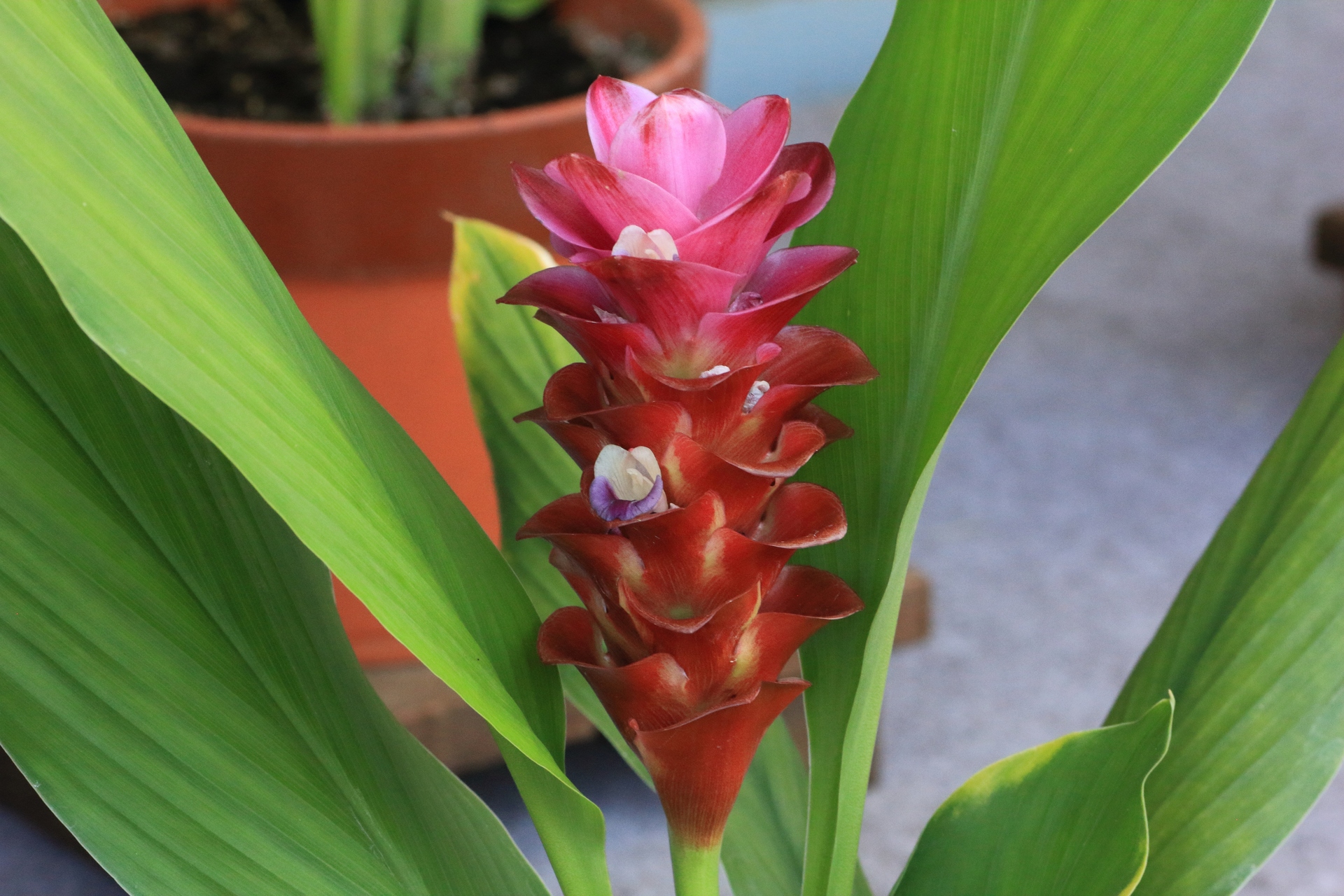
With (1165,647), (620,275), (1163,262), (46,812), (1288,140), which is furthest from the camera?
(1288,140)

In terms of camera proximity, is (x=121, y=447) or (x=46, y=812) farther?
(x=46, y=812)

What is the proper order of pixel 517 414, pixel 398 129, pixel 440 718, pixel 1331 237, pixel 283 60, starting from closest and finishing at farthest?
pixel 517 414, pixel 398 129, pixel 440 718, pixel 283 60, pixel 1331 237

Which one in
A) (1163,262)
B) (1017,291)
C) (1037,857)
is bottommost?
(1163,262)

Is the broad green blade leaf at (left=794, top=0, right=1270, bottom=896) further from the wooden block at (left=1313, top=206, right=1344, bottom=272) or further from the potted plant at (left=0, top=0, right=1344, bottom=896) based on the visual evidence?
the wooden block at (left=1313, top=206, right=1344, bottom=272)

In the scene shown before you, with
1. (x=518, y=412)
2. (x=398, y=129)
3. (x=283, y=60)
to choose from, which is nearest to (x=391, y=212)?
(x=398, y=129)

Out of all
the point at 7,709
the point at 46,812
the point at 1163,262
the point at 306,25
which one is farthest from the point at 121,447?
the point at 1163,262

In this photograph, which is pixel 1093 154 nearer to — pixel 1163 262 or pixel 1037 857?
pixel 1037 857

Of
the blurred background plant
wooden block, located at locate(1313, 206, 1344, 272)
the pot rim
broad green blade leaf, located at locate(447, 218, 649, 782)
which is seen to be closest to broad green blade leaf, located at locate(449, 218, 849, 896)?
broad green blade leaf, located at locate(447, 218, 649, 782)

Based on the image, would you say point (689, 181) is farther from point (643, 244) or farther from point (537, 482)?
point (537, 482)
